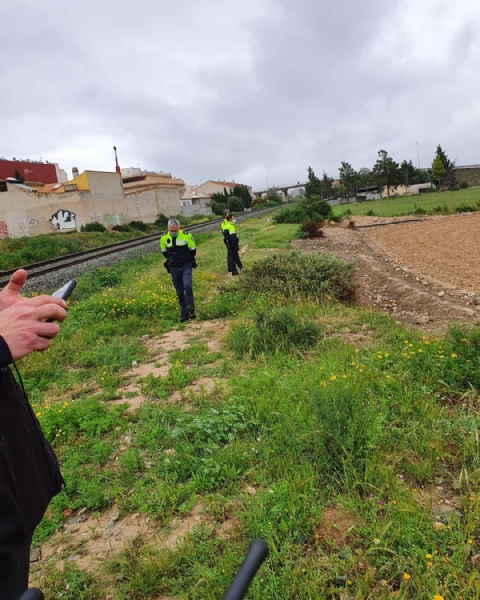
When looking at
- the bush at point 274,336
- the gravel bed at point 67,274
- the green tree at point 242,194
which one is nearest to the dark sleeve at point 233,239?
the bush at point 274,336

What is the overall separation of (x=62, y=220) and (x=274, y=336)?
117ft

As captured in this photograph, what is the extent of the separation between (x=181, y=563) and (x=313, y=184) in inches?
3518

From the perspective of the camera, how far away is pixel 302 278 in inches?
312

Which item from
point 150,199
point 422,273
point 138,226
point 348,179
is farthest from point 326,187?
point 422,273

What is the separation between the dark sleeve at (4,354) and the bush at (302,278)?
248 inches

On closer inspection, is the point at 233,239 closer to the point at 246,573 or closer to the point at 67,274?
the point at 67,274

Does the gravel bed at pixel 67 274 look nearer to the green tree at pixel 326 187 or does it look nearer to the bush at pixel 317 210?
the bush at pixel 317 210

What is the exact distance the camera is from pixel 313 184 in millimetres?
85438

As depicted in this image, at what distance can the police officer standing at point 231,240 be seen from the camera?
10.4 metres

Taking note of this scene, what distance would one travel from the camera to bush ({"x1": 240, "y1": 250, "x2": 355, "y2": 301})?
25.1ft

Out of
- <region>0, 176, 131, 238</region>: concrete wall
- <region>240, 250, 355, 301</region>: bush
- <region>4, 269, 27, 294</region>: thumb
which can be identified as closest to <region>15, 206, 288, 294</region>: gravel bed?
<region>240, 250, 355, 301</region>: bush

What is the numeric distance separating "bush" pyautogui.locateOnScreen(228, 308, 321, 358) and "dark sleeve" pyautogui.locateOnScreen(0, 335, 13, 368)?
3870mm

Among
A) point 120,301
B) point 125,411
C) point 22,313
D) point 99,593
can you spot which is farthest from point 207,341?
point 22,313

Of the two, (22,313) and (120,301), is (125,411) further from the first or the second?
(120,301)
